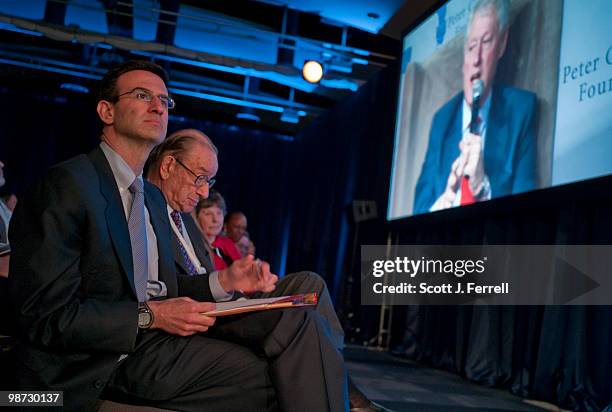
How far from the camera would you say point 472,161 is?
443 centimetres

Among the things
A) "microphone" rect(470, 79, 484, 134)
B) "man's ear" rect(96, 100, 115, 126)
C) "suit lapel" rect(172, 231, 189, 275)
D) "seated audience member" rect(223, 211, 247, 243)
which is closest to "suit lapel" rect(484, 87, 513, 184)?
"microphone" rect(470, 79, 484, 134)

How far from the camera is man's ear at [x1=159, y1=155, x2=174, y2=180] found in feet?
6.64

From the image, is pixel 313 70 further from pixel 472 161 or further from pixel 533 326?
pixel 533 326

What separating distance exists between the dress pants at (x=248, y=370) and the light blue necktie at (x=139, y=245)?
11 cm

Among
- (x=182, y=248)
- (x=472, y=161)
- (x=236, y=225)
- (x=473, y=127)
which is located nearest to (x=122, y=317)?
(x=182, y=248)

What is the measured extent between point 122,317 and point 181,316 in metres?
0.12

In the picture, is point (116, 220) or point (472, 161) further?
point (472, 161)

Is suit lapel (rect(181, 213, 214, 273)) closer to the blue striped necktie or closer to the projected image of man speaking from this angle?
the blue striped necktie

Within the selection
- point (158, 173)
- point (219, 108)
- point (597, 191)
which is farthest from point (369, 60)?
point (158, 173)

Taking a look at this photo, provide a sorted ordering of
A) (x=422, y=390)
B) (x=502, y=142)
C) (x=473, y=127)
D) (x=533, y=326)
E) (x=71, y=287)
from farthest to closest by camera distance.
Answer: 1. (x=473, y=127)
2. (x=502, y=142)
3. (x=533, y=326)
4. (x=422, y=390)
5. (x=71, y=287)

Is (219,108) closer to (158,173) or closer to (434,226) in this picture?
(434,226)

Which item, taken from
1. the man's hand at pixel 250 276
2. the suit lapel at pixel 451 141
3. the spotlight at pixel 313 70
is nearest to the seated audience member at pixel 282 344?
the man's hand at pixel 250 276

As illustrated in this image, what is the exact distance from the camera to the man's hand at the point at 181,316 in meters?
1.29

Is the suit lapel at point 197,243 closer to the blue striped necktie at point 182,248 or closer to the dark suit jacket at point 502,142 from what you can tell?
the blue striped necktie at point 182,248
